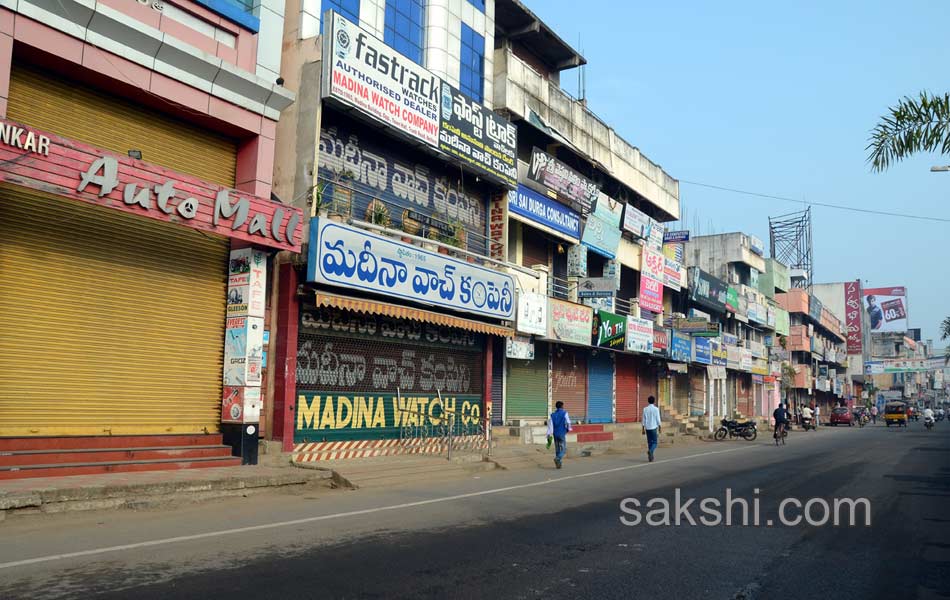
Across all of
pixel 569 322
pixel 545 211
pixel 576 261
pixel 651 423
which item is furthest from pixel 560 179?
pixel 651 423

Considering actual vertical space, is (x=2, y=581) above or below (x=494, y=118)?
below

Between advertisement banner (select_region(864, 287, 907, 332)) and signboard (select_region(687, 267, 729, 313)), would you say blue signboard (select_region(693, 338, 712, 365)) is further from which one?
advertisement banner (select_region(864, 287, 907, 332))

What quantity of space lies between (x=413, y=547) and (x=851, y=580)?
4352 millimetres

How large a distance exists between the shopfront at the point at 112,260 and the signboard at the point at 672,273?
85.5 feet

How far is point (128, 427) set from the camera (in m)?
13.3

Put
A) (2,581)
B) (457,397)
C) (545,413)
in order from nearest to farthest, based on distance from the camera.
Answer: (2,581) → (457,397) → (545,413)

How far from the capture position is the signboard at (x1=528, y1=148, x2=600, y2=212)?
25.4m

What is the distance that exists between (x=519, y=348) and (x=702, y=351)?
66.4 feet

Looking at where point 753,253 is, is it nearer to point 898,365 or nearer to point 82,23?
point 898,365

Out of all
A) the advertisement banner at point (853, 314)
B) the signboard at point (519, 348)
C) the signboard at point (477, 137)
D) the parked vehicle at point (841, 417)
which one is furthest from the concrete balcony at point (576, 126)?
the advertisement banner at point (853, 314)

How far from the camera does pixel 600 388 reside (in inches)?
1247

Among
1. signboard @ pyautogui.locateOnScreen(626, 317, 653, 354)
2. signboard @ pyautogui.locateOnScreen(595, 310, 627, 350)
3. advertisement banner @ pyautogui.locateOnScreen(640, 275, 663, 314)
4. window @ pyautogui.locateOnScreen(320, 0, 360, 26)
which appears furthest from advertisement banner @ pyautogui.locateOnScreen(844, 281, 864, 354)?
window @ pyautogui.locateOnScreen(320, 0, 360, 26)

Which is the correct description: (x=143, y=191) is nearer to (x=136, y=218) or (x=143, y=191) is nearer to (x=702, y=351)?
(x=136, y=218)

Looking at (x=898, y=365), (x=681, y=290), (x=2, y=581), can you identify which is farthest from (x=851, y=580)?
(x=898, y=365)
